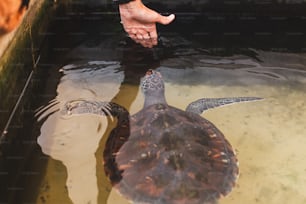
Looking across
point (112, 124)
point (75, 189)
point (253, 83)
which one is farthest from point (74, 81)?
point (253, 83)

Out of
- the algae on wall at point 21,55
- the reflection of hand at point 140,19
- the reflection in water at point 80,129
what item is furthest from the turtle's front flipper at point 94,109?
the reflection of hand at point 140,19

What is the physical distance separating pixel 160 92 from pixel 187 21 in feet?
3.29

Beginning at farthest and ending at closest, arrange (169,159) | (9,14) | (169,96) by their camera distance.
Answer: (169,96)
(9,14)
(169,159)

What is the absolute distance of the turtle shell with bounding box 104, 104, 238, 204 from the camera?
1.72 meters

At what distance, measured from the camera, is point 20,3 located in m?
2.11

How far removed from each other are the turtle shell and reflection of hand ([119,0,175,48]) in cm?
60

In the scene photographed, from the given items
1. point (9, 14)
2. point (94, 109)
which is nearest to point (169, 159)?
point (94, 109)

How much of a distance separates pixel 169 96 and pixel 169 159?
81 centimetres

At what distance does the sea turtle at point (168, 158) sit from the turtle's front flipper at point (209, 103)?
139 millimetres

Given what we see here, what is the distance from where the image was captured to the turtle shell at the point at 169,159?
172 cm

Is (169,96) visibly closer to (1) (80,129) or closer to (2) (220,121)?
(2) (220,121)

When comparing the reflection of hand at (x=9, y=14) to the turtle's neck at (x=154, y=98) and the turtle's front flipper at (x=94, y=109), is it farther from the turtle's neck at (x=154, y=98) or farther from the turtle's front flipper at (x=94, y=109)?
the turtle's neck at (x=154, y=98)

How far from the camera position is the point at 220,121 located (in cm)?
237

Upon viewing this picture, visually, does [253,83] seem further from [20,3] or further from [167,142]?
[20,3]
